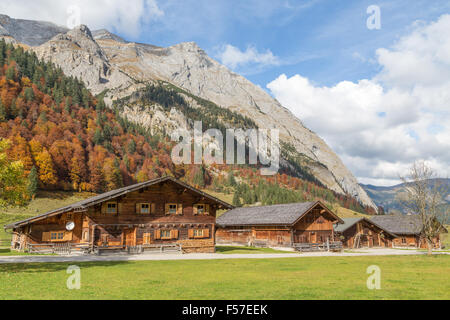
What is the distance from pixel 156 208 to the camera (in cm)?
4012

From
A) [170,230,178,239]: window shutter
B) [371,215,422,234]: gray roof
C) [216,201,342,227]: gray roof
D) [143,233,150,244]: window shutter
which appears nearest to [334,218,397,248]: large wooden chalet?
[371,215,422,234]: gray roof

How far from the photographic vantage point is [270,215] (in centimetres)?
5422

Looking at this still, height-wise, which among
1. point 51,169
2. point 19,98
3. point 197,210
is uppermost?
point 19,98

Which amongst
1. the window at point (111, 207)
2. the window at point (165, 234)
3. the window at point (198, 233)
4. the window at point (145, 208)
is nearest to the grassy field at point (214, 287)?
the window at point (111, 207)

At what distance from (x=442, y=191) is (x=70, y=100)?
14593 centimetres

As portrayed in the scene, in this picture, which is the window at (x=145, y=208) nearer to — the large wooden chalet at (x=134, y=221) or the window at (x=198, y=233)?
the large wooden chalet at (x=134, y=221)

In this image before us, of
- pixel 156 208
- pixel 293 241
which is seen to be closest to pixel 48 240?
pixel 156 208

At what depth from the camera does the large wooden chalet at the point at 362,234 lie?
59.5m

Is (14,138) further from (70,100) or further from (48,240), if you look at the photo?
(48,240)

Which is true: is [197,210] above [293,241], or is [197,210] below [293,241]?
above

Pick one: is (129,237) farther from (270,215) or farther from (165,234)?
(270,215)

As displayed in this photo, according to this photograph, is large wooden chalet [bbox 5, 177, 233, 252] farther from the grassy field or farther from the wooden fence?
the grassy field

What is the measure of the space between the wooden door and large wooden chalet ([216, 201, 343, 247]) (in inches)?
607

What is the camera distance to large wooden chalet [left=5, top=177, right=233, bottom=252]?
3725 cm
